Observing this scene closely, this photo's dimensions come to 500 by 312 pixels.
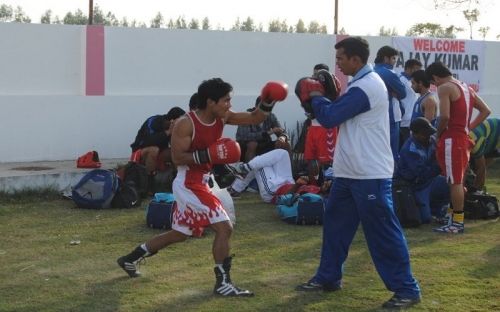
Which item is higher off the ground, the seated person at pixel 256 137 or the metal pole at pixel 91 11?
the metal pole at pixel 91 11

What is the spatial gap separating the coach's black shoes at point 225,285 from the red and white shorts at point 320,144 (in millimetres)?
4269

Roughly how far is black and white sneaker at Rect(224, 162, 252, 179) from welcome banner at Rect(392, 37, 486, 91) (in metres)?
4.81

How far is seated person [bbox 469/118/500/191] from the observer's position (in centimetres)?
966

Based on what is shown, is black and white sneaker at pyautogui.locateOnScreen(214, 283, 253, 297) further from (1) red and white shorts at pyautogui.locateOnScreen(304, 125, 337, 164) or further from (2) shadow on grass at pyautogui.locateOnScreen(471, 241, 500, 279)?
(1) red and white shorts at pyautogui.locateOnScreen(304, 125, 337, 164)

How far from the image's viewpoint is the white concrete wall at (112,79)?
10.6m

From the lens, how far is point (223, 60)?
12.3 meters

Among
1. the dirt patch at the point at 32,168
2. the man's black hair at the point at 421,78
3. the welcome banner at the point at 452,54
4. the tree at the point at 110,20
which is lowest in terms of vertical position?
the dirt patch at the point at 32,168

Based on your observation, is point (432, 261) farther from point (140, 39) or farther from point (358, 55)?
point (140, 39)

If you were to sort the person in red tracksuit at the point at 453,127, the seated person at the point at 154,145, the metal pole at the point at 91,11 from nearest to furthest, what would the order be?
the person in red tracksuit at the point at 453,127, the seated person at the point at 154,145, the metal pole at the point at 91,11

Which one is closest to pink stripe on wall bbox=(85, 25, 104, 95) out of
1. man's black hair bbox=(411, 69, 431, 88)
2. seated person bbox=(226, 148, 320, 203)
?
seated person bbox=(226, 148, 320, 203)

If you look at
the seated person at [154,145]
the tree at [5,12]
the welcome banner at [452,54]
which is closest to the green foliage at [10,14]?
the tree at [5,12]

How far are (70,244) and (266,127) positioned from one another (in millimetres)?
4211

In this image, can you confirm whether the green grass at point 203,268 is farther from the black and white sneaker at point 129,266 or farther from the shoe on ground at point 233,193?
the shoe on ground at point 233,193

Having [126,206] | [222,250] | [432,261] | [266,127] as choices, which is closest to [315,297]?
[222,250]
